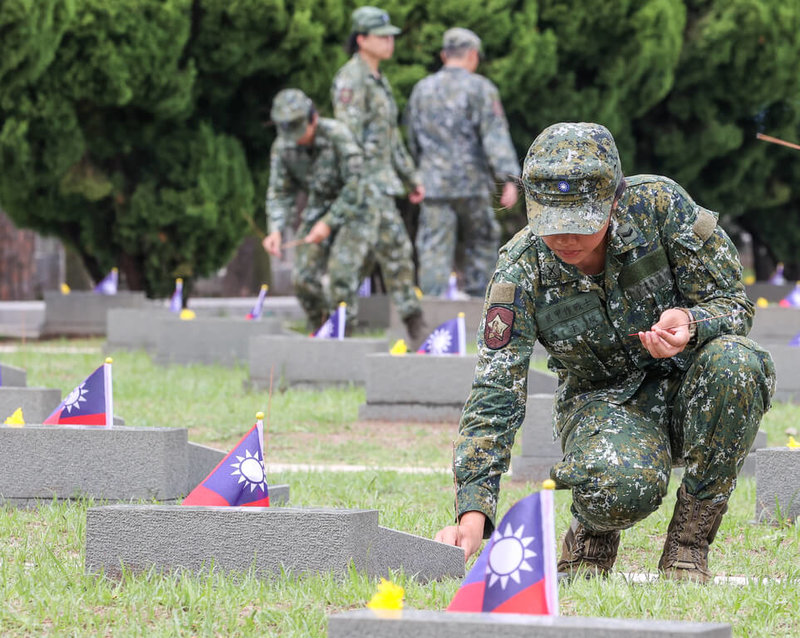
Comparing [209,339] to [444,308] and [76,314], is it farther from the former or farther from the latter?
[76,314]

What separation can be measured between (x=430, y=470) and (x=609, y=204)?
3.44 meters

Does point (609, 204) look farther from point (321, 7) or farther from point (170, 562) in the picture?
point (321, 7)

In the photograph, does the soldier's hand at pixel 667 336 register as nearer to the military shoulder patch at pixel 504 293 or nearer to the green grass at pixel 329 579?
the military shoulder patch at pixel 504 293

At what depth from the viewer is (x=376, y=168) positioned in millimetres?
12609

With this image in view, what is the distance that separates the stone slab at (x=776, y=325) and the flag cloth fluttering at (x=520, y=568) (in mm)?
11200

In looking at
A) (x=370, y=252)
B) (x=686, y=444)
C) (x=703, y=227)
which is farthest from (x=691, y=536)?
(x=370, y=252)

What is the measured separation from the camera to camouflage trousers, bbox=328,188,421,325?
1191 cm

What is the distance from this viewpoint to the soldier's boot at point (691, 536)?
472cm

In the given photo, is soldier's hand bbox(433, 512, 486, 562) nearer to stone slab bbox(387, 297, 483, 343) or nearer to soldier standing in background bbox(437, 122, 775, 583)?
soldier standing in background bbox(437, 122, 775, 583)

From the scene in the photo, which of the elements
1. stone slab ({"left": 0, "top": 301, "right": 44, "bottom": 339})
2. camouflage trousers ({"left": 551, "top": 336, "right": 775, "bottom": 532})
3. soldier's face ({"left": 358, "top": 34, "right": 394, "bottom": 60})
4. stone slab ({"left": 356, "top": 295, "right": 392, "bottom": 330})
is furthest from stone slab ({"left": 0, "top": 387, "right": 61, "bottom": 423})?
stone slab ({"left": 0, "top": 301, "right": 44, "bottom": 339})

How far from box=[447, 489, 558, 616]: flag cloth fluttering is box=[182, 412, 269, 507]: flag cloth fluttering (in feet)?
5.19

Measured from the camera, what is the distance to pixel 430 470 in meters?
7.60

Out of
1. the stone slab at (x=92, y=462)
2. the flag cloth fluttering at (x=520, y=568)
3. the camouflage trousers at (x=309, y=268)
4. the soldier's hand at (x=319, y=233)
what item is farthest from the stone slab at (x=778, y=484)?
the camouflage trousers at (x=309, y=268)

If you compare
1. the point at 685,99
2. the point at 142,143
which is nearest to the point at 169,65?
the point at 142,143
